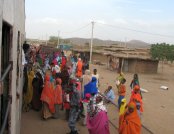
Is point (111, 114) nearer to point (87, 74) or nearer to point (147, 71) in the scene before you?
point (87, 74)

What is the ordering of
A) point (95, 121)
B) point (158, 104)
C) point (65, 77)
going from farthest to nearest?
point (158, 104)
point (65, 77)
point (95, 121)

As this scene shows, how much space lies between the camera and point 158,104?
1516cm

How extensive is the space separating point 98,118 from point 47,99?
326 cm

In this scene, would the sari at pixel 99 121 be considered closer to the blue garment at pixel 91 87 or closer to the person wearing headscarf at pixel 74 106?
the person wearing headscarf at pixel 74 106

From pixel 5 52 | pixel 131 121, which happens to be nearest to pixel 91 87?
pixel 131 121

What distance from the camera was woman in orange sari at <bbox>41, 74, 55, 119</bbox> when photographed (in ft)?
30.7

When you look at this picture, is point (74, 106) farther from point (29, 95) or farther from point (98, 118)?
point (29, 95)

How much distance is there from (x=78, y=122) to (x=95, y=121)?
315cm

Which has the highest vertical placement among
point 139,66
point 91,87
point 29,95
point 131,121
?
point 91,87

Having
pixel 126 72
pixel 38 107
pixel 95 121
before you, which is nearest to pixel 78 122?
pixel 38 107

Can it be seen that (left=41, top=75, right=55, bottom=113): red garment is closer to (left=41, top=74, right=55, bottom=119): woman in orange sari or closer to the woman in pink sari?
(left=41, top=74, right=55, bottom=119): woman in orange sari

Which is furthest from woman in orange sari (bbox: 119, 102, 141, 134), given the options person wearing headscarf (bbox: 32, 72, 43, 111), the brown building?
the brown building

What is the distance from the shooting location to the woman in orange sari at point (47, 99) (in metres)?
9.36

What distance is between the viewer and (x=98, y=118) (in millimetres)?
6422
